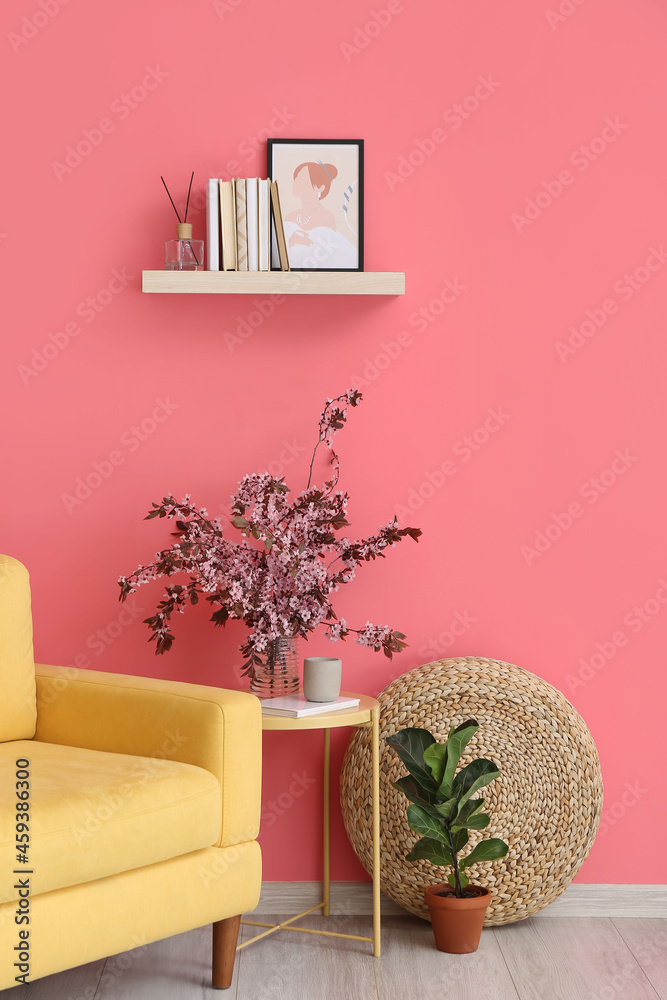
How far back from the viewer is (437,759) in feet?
7.54

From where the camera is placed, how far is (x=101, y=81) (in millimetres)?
2641

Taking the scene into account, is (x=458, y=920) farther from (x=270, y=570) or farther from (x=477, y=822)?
(x=270, y=570)

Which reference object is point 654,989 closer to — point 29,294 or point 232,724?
point 232,724

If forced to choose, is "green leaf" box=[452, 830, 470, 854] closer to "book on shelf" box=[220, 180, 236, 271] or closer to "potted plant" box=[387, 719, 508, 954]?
"potted plant" box=[387, 719, 508, 954]

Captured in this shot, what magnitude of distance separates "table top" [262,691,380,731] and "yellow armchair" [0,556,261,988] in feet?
0.32

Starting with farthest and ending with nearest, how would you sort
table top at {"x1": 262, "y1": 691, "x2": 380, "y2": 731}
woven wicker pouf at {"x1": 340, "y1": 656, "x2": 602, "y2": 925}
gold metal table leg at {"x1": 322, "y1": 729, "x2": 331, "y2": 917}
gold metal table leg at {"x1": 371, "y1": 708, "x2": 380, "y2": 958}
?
gold metal table leg at {"x1": 322, "y1": 729, "x2": 331, "y2": 917}
woven wicker pouf at {"x1": 340, "y1": 656, "x2": 602, "y2": 925}
gold metal table leg at {"x1": 371, "y1": 708, "x2": 380, "y2": 958}
table top at {"x1": 262, "y1": 691, "x2": 380, "y2": 731}

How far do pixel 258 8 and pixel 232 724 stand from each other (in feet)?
6.22

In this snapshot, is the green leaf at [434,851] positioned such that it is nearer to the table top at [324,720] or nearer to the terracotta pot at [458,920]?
the terracotta pot at [458,920]

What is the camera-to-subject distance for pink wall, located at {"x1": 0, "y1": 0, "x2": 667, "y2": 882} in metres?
2.64

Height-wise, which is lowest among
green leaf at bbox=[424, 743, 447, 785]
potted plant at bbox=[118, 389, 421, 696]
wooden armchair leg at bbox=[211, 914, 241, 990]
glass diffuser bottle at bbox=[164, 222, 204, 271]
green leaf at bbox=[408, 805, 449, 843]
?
wooden armchair leg at bbox=[211, 914, 241, 990]

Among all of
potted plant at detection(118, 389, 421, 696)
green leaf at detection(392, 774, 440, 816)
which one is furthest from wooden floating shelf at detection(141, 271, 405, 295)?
green leaf at detection(392, 774, 440, 816)

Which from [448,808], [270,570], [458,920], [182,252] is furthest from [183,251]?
[458,920]

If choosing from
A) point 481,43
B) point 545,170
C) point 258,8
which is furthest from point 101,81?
point 545,170

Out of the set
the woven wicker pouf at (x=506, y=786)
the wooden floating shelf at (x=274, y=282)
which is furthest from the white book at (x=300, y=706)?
the wooden floating shelf at (x=274, y=282)
